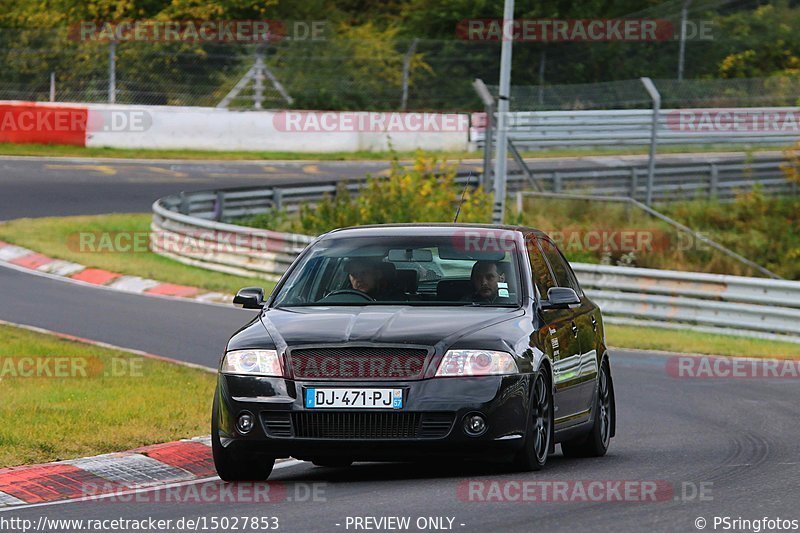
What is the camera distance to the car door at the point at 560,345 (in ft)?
31.6

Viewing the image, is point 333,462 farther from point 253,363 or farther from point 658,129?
point 658,129

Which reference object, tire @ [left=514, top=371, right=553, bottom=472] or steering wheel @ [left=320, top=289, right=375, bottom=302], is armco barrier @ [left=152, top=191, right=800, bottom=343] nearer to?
tire @ [left=514, top=371, right=553, bottom=472]

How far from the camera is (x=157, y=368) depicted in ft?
49.0

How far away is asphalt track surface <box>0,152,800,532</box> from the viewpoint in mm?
7633

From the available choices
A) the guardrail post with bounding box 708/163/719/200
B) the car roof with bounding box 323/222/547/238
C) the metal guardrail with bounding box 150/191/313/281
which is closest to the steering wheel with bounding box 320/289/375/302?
the car roof with bounding box 323/222/547/238

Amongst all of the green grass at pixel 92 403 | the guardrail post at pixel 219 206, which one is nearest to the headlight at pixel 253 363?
the green grass at pixel 92 403

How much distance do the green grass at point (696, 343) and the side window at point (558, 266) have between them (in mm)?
8218

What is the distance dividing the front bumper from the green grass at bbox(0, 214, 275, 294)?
47.5 ft

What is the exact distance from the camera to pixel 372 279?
385 inches

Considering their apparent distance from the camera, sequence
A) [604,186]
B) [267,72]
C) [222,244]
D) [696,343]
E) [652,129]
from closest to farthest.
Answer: [696,343], [222,244], [652,129], [604,186], [267,72]

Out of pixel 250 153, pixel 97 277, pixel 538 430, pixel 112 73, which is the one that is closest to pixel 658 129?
pixel 250 153

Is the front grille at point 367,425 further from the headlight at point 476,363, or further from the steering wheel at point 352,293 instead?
the steering wheel at point 352,293

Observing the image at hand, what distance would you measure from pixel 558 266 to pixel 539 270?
752mm

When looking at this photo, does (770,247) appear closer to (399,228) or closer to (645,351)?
(645,351)
